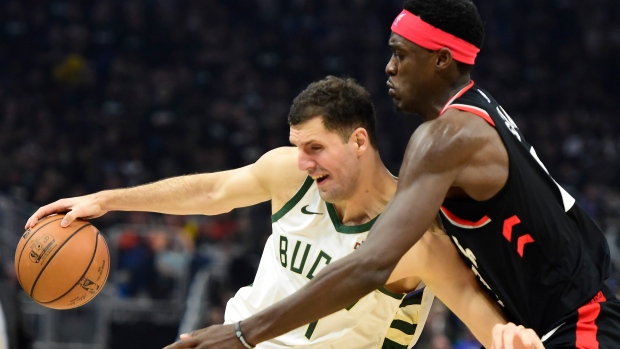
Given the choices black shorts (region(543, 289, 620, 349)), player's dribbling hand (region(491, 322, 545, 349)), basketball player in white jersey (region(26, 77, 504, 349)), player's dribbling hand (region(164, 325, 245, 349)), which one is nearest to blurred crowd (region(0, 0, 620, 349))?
basketball player in white jersey (region(26, 77, 504, 349))

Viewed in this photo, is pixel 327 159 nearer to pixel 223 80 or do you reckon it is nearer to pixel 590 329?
pixel 590 329

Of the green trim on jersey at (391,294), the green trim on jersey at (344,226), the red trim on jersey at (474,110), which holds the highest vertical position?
the red trim on jersey at (474,110)

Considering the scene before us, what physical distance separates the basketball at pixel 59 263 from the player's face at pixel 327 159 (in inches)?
44.3

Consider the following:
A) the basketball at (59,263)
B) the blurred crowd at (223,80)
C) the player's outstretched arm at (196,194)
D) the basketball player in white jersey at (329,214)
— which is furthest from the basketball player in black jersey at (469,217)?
the blurred crowd at (223,80)

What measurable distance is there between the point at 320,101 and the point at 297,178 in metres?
0.39

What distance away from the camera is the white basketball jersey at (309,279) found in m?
4.16

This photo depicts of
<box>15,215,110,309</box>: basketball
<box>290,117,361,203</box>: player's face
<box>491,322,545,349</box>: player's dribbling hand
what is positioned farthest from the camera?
<box>15,215,110,309</box>: basketball

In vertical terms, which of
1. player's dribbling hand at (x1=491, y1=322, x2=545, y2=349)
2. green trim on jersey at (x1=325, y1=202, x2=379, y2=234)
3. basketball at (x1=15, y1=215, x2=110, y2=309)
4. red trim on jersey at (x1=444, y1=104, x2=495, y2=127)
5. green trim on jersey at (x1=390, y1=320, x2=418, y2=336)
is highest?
red trim on jersey at (x1=444, y1=104, x2=495, y2=127)

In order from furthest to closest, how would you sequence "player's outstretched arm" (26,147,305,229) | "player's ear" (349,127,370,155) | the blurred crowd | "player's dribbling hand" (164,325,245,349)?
the blurred crowd → "player's outstretched arm" (26,147,305,229) → "player's ear" (349,127,370,155) → "player's dribbling hand" (164,325,245,349)

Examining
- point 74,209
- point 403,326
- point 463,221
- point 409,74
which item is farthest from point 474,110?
point 74,209

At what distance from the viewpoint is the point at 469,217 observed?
3477 millimetres

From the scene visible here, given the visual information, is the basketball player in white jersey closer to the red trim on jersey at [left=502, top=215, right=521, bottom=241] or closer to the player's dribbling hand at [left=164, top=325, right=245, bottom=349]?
the red trim on jersey at [left=502, top=215, right=521, bottom=241]

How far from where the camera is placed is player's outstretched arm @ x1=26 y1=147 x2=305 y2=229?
4422 mm

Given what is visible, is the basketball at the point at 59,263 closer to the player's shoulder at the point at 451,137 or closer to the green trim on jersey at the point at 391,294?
the green trim on jersey at the point at 391,294
